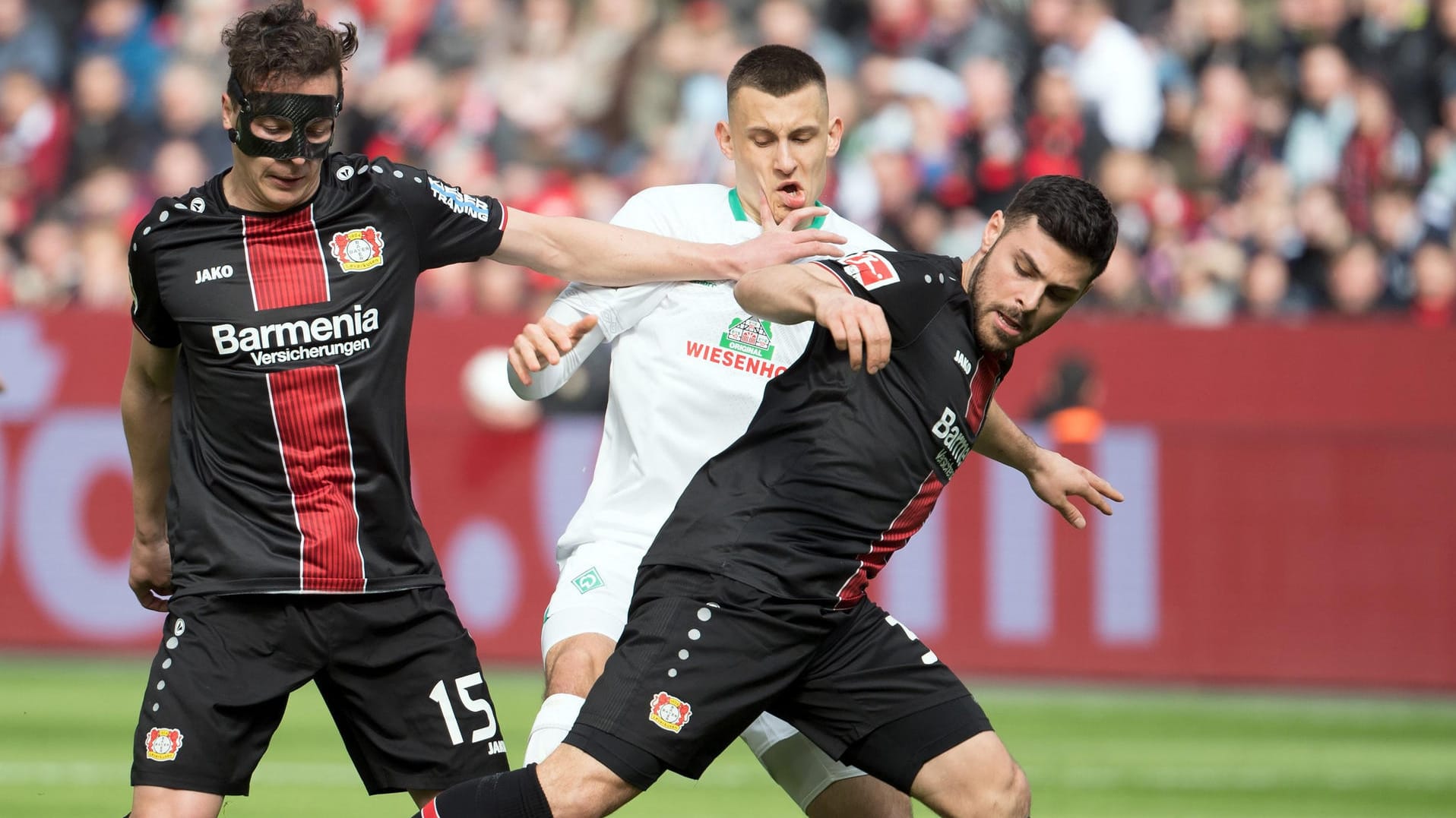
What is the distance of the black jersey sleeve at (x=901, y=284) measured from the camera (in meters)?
4.90

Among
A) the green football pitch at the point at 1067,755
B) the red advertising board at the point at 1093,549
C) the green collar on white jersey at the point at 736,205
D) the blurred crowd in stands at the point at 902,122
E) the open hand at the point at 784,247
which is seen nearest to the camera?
the open hand at the point at 784,247

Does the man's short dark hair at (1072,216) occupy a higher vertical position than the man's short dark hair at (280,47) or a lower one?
lower

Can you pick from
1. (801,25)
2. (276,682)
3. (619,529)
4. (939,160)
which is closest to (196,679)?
(276,682)

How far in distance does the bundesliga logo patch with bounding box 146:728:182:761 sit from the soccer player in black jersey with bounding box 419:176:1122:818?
0.64 metres

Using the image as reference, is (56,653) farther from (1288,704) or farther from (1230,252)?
(1230,252)

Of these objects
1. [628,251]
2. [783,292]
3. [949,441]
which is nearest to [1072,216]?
[949,441]

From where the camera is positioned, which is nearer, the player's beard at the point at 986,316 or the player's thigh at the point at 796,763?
the player's beard at the point at 986,316

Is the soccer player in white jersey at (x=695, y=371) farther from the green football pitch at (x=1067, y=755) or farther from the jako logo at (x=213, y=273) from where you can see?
the green football pitch at (x=1067, y=755)

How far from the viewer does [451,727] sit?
511cm

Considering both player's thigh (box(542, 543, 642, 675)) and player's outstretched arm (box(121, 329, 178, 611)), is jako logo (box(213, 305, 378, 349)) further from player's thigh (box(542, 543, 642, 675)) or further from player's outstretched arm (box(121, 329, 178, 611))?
player's thigh (box(542, 543, 642, 675))

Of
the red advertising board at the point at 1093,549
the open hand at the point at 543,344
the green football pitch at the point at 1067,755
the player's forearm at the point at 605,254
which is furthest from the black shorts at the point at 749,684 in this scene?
the red advertising board at the point at 1093,549

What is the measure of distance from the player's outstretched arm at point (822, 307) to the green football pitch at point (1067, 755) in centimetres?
381

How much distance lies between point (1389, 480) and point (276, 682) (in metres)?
8.13

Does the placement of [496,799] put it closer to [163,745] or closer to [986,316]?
[163,745]
